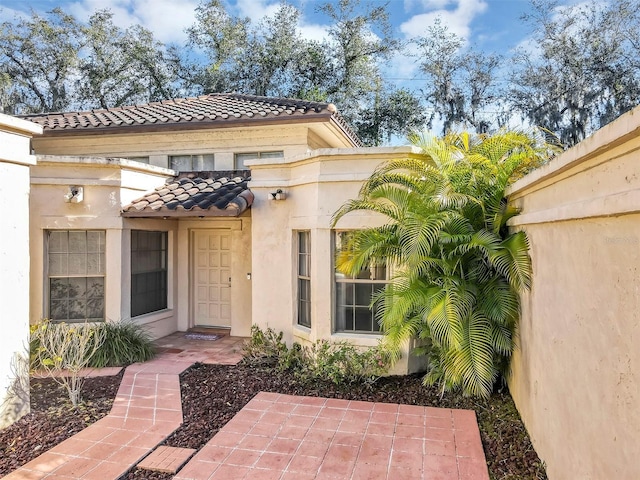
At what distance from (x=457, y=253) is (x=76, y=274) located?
8.02 metres

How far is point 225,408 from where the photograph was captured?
22.0ft

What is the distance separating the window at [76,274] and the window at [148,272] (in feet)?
2.40

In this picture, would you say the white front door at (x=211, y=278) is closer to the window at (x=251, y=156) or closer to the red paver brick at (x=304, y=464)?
the window at (x=251, y=156)

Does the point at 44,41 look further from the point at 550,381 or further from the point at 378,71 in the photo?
the point at 550,381

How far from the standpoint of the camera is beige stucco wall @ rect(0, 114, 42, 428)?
19.4 ft

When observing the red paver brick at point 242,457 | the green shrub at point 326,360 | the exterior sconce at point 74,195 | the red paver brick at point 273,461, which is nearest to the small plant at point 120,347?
the green shrub at point 326,360

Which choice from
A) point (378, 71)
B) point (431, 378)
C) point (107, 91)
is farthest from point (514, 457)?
point (107, 91)

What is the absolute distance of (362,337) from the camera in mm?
8102

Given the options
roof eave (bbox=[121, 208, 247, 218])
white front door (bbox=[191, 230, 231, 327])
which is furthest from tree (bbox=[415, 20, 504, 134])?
roof eave (bbox=[121, 208, 247, 218])

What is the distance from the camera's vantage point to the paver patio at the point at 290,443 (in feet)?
16.0

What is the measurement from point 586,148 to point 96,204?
365 inches

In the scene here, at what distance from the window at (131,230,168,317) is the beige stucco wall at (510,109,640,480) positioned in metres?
8.53

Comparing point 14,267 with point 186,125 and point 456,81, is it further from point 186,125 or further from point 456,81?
point 456,81

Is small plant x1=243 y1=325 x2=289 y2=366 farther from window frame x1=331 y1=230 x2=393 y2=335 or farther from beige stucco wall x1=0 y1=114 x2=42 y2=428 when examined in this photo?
beige stucco wall x1=0 y1=114 x2=42 y2=428
